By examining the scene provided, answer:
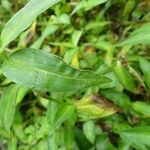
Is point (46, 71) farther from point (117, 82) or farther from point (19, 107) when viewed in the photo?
point (19, 107)

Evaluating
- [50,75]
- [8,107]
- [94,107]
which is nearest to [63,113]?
[94,107]

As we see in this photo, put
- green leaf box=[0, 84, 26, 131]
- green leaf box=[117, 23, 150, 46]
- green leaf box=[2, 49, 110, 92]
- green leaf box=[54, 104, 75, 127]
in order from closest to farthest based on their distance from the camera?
1. green leaf box=[2, 49, 110, 92]
2. green leaf box=[0, 84, 26, 131]
3. green leaf box=[54, 104, 75, 127]
4. green leaf box=[117, 23, 150, 46]

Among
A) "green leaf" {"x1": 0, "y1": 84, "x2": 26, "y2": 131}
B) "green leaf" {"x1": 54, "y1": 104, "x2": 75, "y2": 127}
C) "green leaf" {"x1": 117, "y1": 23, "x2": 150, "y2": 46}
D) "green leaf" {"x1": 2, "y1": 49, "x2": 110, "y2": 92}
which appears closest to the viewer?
"green leaf" {"x1": 2, "y1": 49, "x2": 110, "y2": 92}

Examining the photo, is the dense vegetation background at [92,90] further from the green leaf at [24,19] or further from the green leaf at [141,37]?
the green leaf at [24,19]

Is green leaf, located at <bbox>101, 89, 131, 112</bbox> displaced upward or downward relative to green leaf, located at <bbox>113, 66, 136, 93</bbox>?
downward

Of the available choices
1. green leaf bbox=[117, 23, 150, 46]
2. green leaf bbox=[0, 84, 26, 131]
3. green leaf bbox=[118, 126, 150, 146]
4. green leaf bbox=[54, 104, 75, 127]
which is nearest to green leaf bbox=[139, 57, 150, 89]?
green leaf bbox=[117, 23, 150, 46]

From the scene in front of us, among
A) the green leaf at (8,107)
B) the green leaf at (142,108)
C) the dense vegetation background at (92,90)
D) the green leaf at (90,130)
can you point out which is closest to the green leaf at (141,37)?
the dense vegetation background at (92,90)

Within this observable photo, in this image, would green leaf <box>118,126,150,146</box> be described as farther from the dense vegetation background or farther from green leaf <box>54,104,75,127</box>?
green leaf <box>54,104,75,127</box>
